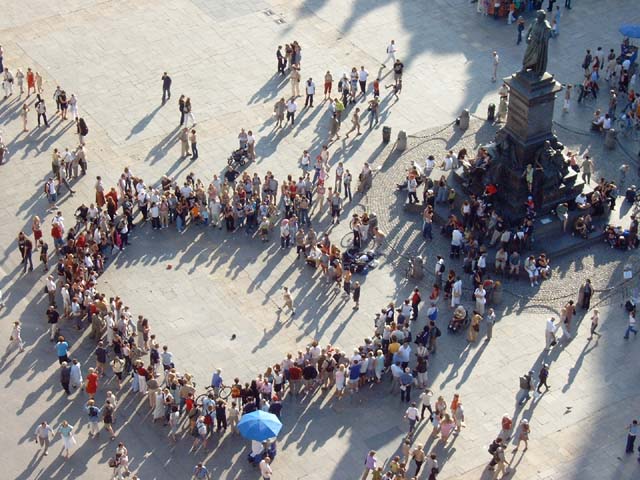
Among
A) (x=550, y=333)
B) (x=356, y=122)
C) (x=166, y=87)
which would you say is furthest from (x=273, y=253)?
(x=166, y=87)

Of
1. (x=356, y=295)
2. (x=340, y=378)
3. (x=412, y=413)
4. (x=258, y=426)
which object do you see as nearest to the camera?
(x=258, y=426)

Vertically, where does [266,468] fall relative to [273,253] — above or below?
below

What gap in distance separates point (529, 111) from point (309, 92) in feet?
47.6

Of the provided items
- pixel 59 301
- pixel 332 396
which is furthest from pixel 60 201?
pixel 332 396

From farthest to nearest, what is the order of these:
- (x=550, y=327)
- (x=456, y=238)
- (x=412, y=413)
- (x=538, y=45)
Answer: (x=456, y=238), (x=538, y=45), (x=550, y=327), (x=412, y=413)

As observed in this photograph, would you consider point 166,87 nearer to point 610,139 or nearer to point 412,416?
point 610,139

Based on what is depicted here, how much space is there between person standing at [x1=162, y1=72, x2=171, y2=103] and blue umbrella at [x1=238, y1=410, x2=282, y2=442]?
25409mm

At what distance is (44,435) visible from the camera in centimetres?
4556

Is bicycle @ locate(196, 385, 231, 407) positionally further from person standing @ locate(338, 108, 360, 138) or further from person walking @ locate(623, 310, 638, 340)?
person standing @ locate(338, 108, 360, 138)

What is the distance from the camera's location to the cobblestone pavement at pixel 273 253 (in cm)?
4659

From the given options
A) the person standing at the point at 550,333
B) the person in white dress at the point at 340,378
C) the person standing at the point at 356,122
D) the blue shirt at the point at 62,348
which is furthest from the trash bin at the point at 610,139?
the blue shirt at the point at 62,348

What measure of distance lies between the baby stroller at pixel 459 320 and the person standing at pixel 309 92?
1775 cm

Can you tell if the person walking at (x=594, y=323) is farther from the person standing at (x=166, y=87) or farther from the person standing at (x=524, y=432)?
the person standing at (x=166, y=87)

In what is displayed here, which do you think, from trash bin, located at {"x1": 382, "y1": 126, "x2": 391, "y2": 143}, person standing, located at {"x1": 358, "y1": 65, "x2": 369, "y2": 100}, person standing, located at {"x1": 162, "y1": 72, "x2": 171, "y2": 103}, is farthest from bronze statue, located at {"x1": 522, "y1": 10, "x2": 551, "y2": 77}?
person standing, located at {"x1": 162, "y1": 72, "x2": 171, "y2": 103}
